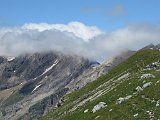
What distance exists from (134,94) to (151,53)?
5877 centimetres

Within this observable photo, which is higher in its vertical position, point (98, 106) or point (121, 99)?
point (121, 99)

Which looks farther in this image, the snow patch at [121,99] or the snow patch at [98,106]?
the snow patch at [98,106]

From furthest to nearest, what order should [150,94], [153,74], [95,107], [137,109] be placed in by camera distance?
1. [153,74]
2. [95,107]
3. [150,94]
4. [137,109]

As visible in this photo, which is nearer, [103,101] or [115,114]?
[115,114]

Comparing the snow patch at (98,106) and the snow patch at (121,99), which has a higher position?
the snow patch at (121,99)

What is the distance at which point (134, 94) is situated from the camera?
2164 inches

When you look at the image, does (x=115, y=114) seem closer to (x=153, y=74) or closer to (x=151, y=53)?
(x=153, y=74)

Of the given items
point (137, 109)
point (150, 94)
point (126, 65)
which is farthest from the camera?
point (126, 65)

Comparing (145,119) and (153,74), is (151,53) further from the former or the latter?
(145,119)

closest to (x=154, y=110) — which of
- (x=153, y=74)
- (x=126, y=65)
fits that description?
(x=153, y=74)

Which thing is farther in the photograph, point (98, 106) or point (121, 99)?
point (98, 106)

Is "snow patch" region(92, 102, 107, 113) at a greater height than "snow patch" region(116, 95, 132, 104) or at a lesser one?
lesser

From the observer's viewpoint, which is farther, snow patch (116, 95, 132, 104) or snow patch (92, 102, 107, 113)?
snow patch (92, 102, 107, 113)

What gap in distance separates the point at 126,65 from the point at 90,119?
55273mm
